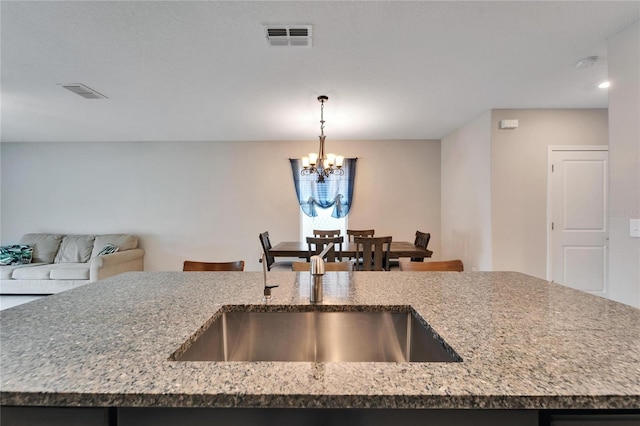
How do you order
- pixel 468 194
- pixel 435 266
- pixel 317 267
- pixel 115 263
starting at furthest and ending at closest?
pixel 115 263
pixel 468 194
pixel 435 266
pixel 317 267

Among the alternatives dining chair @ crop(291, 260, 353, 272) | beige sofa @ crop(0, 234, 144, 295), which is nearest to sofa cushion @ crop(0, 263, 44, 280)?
beige sofa @ crop(0, 234, 144, 295)

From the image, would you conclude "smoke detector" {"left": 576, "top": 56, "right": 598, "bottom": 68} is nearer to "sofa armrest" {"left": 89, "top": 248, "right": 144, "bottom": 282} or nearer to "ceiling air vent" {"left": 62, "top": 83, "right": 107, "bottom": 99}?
"ceiling air vent" {"left": 62, "top": 83, "right": 107, "bottom": 99}

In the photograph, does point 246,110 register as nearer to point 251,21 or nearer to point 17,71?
point 251,21

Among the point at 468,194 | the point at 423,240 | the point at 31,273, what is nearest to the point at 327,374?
the point at 423,240

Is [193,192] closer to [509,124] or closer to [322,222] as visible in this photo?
[322,222]

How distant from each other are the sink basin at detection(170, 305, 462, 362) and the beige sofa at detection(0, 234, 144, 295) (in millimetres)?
4129

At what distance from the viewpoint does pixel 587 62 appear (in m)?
2.46

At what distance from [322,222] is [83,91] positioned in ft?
11.6

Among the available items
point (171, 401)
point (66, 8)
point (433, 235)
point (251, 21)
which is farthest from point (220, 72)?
point (433, 235)

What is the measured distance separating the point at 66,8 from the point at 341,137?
360 centimetres

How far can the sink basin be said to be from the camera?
1.04m

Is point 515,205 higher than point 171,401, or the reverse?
point 515,205

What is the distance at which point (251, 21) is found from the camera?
1.92 meters

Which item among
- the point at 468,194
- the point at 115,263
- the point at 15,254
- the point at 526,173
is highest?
the point at 526,173
